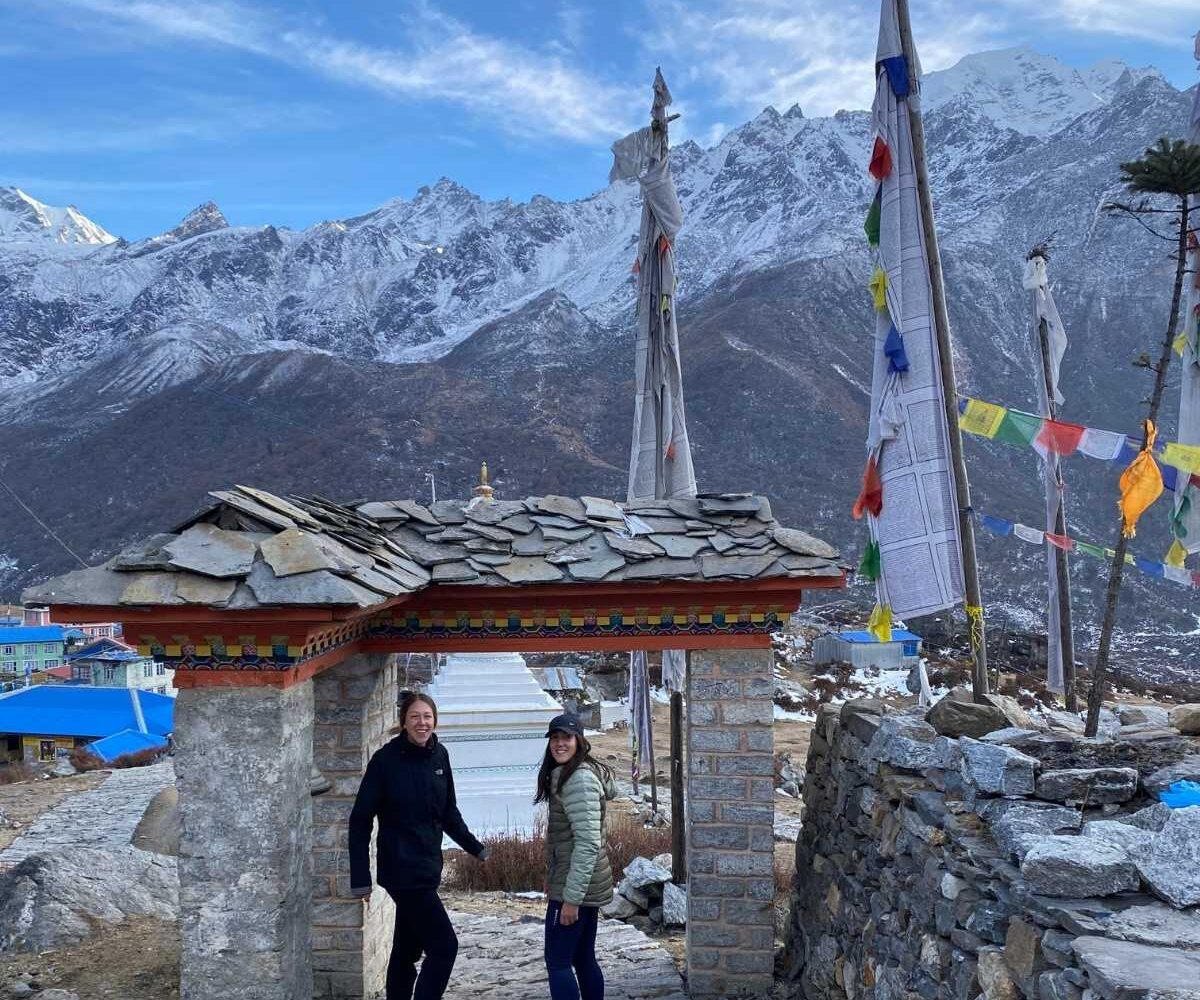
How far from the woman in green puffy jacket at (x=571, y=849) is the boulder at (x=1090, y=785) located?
1.80 metres

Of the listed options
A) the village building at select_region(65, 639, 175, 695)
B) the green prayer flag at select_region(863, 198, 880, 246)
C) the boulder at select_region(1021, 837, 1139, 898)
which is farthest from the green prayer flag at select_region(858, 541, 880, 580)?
the village building at select_region(65, 639, 175, 695)

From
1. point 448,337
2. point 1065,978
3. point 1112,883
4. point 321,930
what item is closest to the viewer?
point 1065,978

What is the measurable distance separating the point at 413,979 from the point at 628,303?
84.2 metres

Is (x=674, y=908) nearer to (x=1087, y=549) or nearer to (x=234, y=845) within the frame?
(x=234, y=845)

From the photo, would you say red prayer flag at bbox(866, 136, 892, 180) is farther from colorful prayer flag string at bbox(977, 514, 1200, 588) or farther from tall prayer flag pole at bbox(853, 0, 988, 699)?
colorful prayer flag string at bbox(977, 514, 1200, 588)

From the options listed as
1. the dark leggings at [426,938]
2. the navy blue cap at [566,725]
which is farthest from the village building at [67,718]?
the navy blue cap at [566,725]

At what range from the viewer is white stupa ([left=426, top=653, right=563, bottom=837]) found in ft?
32.4

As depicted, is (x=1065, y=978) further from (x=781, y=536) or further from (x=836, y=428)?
(x=836, y=428)

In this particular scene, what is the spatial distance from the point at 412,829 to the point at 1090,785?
270cm

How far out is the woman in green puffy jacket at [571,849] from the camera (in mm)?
4031

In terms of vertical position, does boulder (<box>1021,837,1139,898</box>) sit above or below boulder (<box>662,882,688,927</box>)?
above

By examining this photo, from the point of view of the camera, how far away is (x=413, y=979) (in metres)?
4.45

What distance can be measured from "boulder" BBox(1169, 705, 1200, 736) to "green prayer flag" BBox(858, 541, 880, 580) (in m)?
1.76

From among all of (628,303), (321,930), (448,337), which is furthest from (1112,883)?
(448,337)
